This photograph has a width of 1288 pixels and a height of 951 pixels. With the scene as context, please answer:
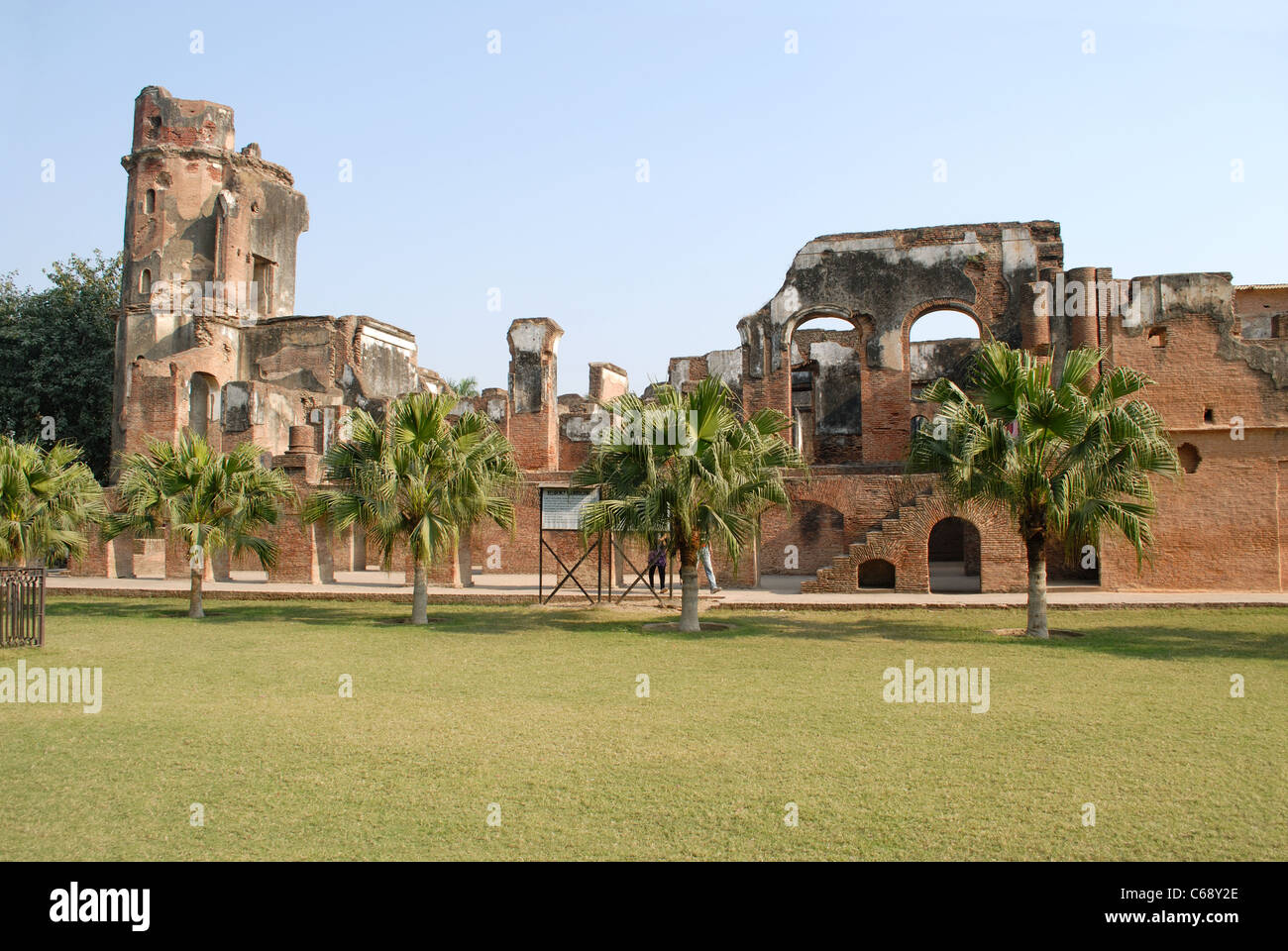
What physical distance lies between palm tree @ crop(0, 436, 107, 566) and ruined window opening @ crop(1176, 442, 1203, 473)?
19.9 m

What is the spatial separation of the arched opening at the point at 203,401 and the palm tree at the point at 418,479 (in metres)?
23.0

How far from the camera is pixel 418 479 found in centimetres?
1471

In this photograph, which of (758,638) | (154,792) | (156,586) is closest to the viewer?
(154,792)

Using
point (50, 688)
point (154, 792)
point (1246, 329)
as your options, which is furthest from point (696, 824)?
point (1246, 329)

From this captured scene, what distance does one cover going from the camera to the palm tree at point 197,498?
1606 cm

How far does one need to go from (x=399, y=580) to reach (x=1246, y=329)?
28441 millimetres

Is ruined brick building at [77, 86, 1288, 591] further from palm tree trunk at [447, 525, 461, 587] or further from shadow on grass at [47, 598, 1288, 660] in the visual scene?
shadow on grass at [47, 598, 1288, 660]

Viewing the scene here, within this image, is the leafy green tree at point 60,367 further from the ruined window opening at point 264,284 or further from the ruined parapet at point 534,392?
the ruined parapet at point 534,392

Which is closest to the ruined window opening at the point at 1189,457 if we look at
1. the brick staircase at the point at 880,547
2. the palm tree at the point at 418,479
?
the brick staircase at the point at 880,547

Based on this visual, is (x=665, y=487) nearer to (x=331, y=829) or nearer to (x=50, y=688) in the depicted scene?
(x=50, y=688)

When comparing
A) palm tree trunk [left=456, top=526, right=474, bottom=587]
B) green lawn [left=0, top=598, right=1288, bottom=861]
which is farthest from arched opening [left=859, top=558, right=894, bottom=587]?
green lawn [left=0, top=598, right=1288, bottom=861]

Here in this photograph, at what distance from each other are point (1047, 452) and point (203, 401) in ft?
105

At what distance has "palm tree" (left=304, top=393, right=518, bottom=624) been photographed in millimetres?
14750

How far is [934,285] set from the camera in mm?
22359
